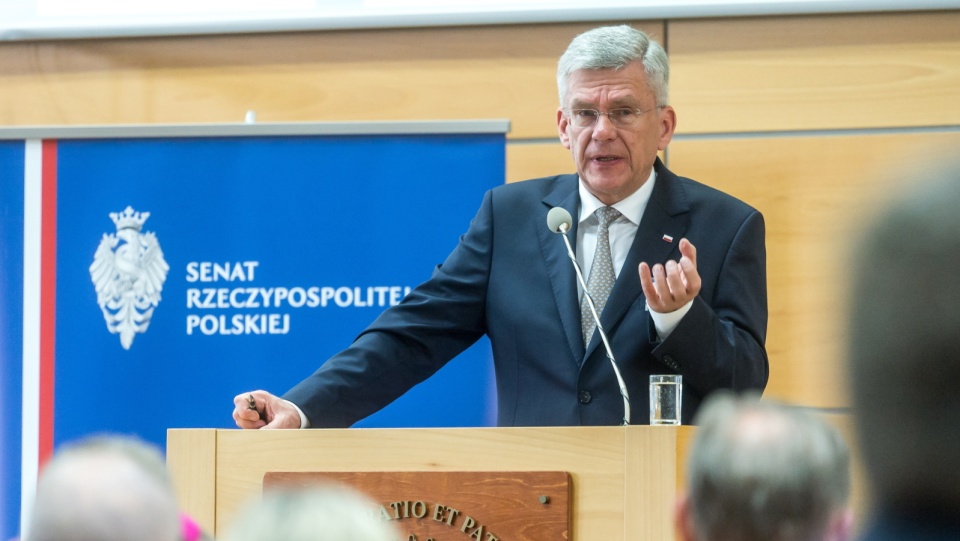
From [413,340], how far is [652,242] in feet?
2.11

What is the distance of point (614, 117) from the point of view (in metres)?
3.28

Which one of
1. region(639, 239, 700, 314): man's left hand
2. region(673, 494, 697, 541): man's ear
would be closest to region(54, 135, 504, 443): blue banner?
region(639, 239, 700, 314): man's left hand

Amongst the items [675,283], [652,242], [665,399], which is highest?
[652,242]

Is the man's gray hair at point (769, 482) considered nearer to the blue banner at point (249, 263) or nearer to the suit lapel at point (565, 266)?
the suit lapel at point (565, 266)

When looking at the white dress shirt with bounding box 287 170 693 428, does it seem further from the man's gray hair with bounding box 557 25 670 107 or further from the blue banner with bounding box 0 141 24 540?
the blue banner with bounding box 0 141 24 540

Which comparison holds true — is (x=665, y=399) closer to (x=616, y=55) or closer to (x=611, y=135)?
(x=611, y=135)

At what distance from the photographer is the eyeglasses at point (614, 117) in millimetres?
3271

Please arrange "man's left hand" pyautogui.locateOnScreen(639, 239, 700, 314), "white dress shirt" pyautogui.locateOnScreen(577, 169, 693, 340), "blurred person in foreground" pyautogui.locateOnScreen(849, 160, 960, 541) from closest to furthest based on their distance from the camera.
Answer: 1. "blurred person in foreground" pyautogui.locateOnScreen(849, 160, 960, 541)
2. "man's left hand" pyautogui.locateOnScreen(639, 239, 700, 314)
3. "white dress shirt" pyautogui.locateOnScreen(577, 169, 693, 340)

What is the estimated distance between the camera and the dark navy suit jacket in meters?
2.92

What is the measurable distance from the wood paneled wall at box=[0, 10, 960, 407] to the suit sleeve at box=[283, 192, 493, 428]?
101 cm

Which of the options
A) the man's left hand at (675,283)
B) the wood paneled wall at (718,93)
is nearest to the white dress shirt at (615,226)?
the man's left hand at (675,283)

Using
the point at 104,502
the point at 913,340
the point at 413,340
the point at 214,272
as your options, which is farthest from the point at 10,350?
the point at 913,340

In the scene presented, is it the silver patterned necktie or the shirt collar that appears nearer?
the silver patterned necktie

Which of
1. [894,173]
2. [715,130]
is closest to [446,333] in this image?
[715,130]
